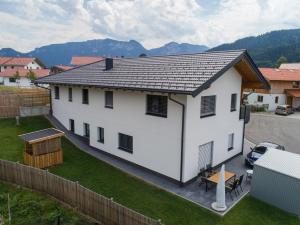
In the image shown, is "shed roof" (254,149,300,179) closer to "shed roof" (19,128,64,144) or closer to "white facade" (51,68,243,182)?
"white facade" (51,68,243,182)

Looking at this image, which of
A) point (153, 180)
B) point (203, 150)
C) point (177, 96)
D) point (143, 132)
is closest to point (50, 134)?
point (143, 132)

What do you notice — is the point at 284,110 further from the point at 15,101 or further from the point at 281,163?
the point at 15,101

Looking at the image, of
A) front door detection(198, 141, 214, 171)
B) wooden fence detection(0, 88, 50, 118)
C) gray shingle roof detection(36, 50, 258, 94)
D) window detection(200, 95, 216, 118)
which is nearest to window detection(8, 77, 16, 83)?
wooden fence detection(0, 88, 50, 118)

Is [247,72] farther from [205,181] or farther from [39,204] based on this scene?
[39,204]

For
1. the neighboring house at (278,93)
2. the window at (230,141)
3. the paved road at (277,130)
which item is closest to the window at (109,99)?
the window at (230,141)

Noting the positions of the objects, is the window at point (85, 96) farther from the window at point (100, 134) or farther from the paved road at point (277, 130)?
the paved road at point (277, 130)
